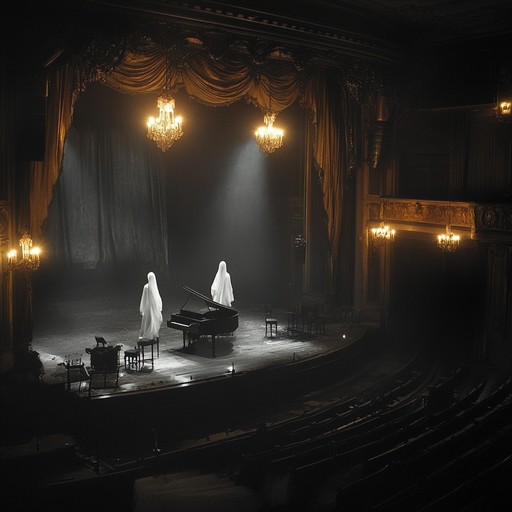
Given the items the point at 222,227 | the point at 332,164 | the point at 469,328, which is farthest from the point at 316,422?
the point at 222,227

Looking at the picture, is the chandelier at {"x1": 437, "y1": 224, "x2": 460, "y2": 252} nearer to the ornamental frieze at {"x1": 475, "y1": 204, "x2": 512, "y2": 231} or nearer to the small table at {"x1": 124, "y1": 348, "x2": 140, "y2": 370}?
the ornamental frieze at {"x1": 475, "y1": 204, "x2": 512, "y2": 231}

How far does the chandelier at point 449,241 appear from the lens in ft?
52.6

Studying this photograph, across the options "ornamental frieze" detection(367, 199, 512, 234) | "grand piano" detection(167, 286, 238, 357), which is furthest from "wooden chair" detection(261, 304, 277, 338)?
"ornamental frieze" detection(367, 199, 512, 234)

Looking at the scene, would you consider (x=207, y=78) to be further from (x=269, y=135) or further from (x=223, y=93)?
(x=269, y=135)

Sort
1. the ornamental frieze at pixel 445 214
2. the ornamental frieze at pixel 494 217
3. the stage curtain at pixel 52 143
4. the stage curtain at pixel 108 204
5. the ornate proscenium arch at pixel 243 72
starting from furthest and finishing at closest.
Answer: the stage curtain at pixel 108 204 < the ornamental frieze at pixel 445 214 < the ornamental frieze at pixel 494 217 < the stage curtain at pixel 52 143 < the ornate proscenium arch at pixel 243 72

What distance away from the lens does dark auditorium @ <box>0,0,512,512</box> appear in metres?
9.62

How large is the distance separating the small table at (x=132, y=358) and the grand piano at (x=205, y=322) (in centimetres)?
132

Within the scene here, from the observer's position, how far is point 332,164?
18125mm

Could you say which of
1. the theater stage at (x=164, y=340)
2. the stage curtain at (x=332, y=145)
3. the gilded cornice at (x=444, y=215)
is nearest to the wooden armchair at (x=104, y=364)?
the theater stage at (x=164, y=340)

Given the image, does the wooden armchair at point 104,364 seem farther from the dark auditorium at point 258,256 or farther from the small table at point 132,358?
the small table at point 132,358

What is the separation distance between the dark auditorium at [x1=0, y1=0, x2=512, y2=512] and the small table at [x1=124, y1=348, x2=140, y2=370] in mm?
119

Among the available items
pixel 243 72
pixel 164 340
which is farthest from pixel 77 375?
pixel 243 72

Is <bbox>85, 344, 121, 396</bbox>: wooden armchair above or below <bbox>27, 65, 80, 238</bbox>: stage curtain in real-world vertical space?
below

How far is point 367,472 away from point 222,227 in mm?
13614
